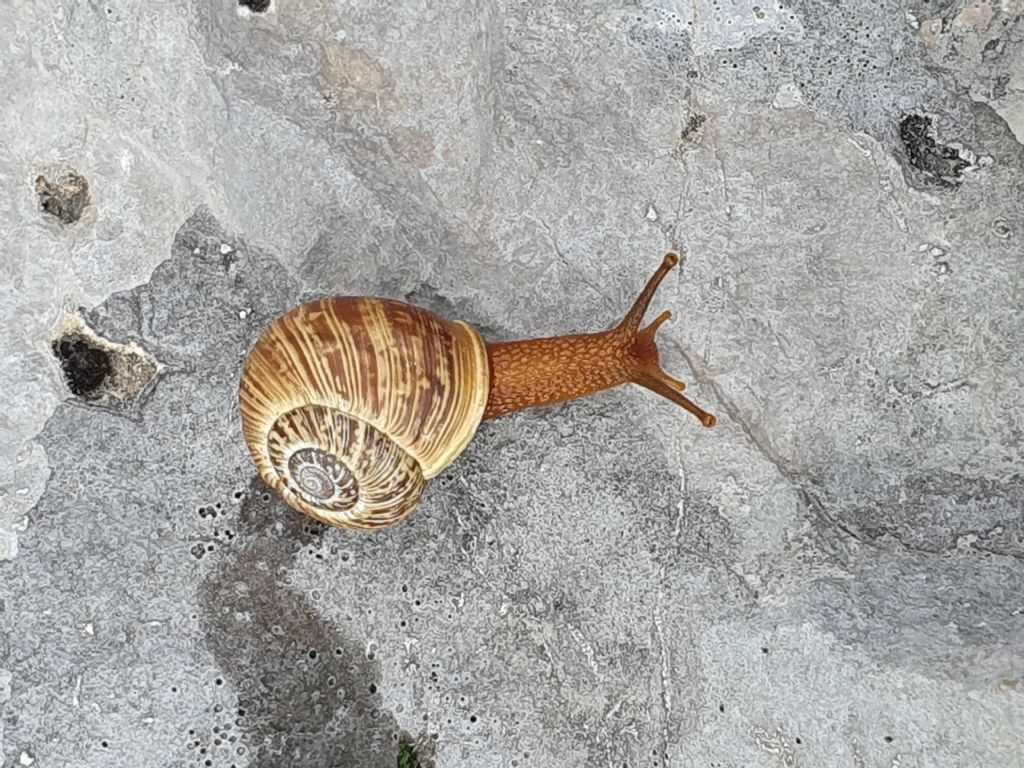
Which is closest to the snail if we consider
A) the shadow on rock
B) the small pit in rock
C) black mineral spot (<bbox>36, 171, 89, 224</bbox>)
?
the shadow on rock

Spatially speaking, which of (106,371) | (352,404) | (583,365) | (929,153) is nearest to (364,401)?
(352,404)

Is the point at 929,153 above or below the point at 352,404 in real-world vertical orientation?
above

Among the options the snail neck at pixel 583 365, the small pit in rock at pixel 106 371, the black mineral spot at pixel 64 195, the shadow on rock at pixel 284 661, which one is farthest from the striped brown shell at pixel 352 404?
the black mineral spot at pixel 64 195

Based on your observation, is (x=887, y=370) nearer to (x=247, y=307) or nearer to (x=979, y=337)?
(x=979, y=337)

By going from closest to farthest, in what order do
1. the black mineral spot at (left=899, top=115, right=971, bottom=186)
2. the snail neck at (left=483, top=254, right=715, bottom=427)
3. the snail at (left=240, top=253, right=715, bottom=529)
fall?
the snail at (left=240, top=253, right=715, bottom=529) → the black mineral spot at (left=899, top=115, right=971, bottom=186) → the snail neck at (left=483, top=254, right=715, bottom=427)

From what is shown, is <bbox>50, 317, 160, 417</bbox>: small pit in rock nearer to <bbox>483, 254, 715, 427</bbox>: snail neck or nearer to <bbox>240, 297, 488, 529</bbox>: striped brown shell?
<bbox>240, 297, 488, 529</bbox>: striped brown shell

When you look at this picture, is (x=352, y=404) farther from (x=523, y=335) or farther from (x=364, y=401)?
(x=523, y=335)

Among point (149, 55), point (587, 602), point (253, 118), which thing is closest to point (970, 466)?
point (587, 602)
